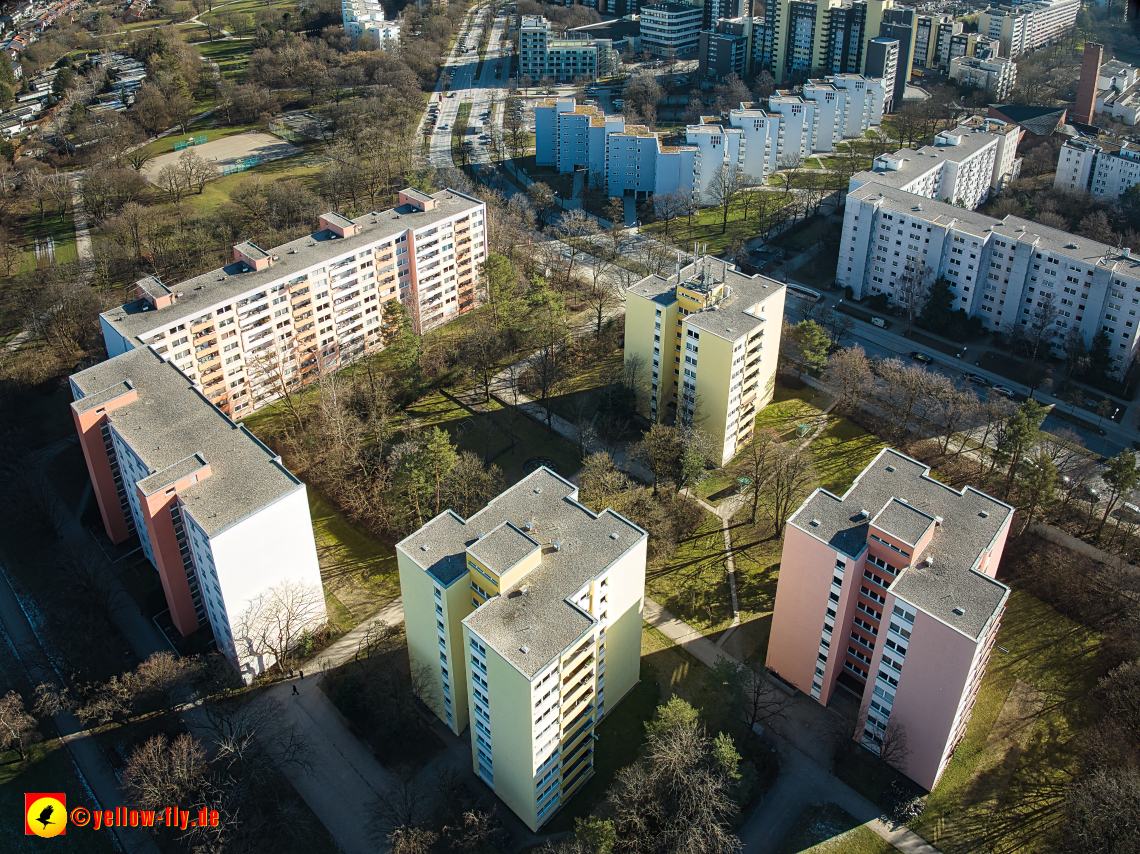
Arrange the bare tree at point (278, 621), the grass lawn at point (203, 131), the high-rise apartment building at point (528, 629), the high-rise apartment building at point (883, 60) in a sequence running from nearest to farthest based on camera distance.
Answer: the high-rise apartment building at point (528, 629) < the bare tree at point (278, 621) < the grass lawn at point (203, 131) < the high-rise apartment building at point (883, 60)

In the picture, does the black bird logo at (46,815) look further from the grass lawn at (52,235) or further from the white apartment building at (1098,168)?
the white apartment building at (1098,168)

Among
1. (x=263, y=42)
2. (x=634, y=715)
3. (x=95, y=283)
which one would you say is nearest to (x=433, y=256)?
(x=95, y=283)

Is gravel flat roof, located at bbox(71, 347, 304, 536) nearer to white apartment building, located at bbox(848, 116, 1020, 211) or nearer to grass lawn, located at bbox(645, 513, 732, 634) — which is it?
grass lawn, located at bbox(645, 513, 732, 634)

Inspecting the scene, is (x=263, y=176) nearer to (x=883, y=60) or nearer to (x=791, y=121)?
(x=791, y=121)

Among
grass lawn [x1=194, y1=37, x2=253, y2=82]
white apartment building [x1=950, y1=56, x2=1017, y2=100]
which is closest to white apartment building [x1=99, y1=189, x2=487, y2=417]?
grass lawn [x1=194, y1=37, x2=253, y2=82]

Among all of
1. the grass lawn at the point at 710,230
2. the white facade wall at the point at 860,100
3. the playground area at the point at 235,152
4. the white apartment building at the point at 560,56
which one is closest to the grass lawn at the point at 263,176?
the playground area at the point at 235,152
